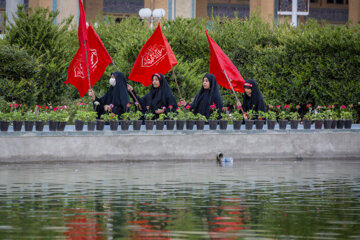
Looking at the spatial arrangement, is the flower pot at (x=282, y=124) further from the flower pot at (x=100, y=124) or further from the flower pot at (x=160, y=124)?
the flower pot at (x=100, y=124)

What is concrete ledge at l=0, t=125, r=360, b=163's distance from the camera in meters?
16.4

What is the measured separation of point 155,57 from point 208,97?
5.60 ft

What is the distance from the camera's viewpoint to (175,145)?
56.7ft

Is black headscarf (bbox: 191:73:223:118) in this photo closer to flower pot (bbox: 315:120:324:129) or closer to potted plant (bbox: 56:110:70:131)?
flower pot (bbox: 315:120:324:129)

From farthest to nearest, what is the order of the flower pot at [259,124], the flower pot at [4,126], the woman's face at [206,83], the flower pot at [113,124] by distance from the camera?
the woman's face at [206,83]
the flower pot at [259,124]
the flower pot at [113,124]
the flower pot at [4,126]

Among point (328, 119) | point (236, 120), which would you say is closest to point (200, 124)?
point (236, 120)

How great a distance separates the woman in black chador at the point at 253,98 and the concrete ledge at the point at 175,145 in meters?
1.62

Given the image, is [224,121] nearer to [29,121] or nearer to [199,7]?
[29,121]

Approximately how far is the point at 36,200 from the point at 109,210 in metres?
1.32

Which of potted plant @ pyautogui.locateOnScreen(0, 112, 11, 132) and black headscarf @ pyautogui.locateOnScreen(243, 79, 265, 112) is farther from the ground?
black headscarf @ pyautogui.locateOnScreen(243, 79, 265, 112)

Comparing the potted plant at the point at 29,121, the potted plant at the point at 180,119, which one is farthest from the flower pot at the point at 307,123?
the potted plant at the point at 29,121

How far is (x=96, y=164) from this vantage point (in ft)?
53.6

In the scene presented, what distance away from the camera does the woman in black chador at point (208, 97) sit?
64.1ft

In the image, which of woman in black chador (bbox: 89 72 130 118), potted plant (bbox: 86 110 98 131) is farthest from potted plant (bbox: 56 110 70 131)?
woman in black chador (bbox: 89 72 130 118)
